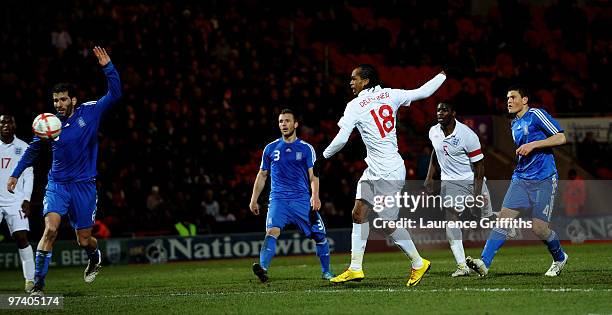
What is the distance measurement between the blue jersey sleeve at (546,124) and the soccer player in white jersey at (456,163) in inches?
61.0

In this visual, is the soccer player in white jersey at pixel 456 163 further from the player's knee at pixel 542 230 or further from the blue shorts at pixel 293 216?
the blue shorts at pixel 293 216

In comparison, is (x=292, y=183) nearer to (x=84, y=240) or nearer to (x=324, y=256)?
(x=324, y=256)

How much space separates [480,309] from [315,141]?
1694 centimetres

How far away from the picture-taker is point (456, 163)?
47.3 feet

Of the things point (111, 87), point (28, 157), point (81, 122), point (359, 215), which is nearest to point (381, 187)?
point (359, 215)

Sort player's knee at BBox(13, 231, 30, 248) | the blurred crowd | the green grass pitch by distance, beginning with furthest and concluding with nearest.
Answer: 1. the blurred crowd
2. player's knee at BBox(13, 231, 30, 248)
3. the green grass pitch

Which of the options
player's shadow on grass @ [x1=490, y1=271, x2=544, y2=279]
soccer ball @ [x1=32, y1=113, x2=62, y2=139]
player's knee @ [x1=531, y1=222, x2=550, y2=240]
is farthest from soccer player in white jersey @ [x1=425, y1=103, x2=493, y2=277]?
soccer ball @ [x1=32, y1=113, x2=62, y2=139]

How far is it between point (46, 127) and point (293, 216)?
12.6 feet

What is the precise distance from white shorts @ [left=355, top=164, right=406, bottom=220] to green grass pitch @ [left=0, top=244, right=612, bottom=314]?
0.98 meters

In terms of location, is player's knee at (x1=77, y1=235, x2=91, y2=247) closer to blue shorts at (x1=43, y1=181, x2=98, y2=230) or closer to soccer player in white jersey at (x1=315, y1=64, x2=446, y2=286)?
blue shorts at (x1=43, y1=181, x2=98, y2=230)

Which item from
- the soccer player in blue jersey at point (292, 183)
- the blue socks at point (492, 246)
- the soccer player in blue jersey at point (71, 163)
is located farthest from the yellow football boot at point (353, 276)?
the soccer player in blue jersey at point (71, 163)

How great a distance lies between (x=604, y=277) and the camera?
1235 cm

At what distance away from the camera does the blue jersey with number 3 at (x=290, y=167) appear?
549 inches

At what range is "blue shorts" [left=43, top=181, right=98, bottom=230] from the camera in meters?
12.5
